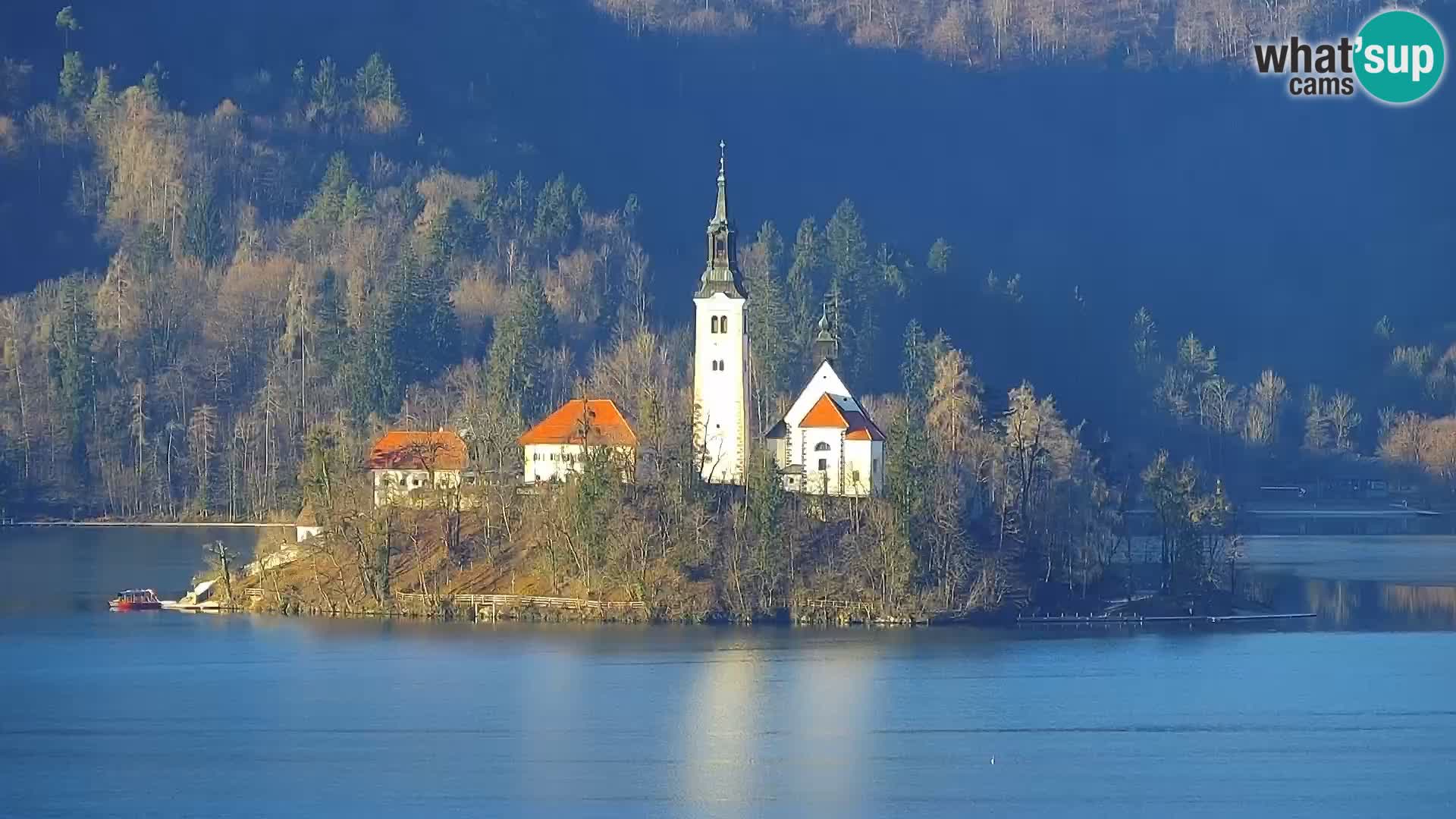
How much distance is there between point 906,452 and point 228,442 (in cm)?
5899

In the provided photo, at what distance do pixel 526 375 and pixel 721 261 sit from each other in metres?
39.6

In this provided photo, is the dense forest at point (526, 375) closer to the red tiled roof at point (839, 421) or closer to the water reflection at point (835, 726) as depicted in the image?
the red tiled roof at point (839, 421)

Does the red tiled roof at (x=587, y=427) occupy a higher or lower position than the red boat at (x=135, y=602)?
higher

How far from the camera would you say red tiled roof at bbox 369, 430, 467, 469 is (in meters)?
85.2

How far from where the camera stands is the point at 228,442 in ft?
425

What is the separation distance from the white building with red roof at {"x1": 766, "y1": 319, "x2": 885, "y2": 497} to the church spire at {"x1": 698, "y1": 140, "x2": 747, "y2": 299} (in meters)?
4.27

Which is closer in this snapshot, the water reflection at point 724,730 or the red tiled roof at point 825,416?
the water reflection at point 724,730

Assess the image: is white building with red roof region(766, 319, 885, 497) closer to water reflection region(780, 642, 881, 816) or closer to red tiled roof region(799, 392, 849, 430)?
red tiled roof region(799, 392, 849, 430)

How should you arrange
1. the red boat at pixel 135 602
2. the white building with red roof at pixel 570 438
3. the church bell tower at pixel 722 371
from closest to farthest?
1. the red boat at pixel 135 602
2. the church bell tower at pixel 722 371
3. the white building with red roof at pixel 570 438

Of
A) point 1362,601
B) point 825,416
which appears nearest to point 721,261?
point 825,416

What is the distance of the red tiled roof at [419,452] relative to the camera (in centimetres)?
8525

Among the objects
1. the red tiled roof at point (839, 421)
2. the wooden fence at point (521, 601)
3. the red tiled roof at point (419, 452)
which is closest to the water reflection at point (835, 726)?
the wooden fence at point (521, 601)

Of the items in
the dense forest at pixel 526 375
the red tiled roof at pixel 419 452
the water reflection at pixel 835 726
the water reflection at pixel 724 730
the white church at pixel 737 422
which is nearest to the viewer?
the water reflection at pixel 724 730

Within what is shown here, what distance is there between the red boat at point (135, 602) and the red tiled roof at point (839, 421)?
2015cm
